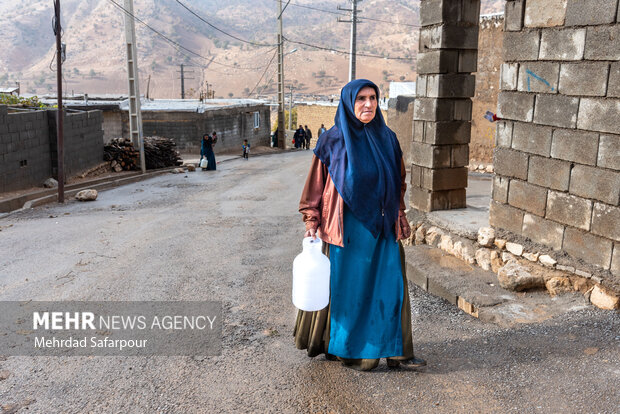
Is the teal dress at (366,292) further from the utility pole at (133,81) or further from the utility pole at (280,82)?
the utility pole at (280,82)

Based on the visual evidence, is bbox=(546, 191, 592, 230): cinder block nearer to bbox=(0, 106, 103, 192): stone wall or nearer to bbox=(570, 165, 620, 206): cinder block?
bbox=(570, 165, 620, 206): cinder block

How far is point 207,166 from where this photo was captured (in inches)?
723

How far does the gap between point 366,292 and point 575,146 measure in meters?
2.12

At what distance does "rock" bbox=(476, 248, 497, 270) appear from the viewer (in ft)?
17.4

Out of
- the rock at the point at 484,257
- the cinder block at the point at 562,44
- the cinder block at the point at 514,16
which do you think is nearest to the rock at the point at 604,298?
the rock at the point at 484,257

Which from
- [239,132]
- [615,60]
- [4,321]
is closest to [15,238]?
[4,321]

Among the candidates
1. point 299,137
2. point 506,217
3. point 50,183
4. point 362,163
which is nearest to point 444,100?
point 506,217

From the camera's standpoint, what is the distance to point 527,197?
4.86m

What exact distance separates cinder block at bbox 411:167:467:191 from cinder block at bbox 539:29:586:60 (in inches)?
80.0

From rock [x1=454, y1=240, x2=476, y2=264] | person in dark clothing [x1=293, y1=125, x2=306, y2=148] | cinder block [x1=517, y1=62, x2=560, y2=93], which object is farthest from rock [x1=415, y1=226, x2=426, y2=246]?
person in dark clothing [x1=293, y1=125, x2=306, y2=148]

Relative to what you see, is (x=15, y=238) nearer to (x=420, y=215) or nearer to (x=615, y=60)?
(x=420, y=215)

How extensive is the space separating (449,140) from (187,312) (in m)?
3.50

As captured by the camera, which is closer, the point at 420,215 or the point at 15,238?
the point at 420,215

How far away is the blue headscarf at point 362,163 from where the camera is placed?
341 cm
